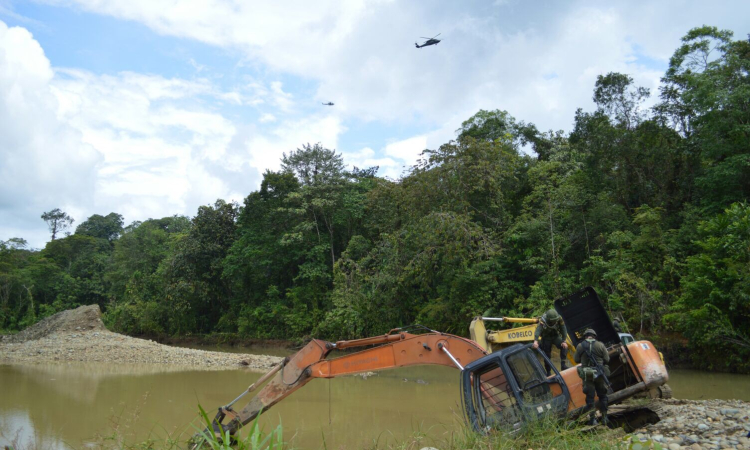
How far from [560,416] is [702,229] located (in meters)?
11.2

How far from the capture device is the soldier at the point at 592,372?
6055mm

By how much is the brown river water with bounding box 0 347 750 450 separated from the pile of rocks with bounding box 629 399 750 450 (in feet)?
7.97

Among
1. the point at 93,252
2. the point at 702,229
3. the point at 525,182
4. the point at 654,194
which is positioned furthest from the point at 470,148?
the point at 93,252

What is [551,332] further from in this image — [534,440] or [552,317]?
[534,440]

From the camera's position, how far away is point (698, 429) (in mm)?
6242

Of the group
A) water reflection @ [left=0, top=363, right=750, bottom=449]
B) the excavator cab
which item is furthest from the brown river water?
the excavator cab

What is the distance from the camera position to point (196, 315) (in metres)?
33.4

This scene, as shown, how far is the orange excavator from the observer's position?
5.88m

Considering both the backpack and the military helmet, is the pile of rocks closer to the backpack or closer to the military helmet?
the backpack

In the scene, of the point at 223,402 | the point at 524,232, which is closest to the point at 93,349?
the point at 223,402

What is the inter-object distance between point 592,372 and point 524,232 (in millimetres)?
13124

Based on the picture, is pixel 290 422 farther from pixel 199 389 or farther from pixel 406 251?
pixel 406 251

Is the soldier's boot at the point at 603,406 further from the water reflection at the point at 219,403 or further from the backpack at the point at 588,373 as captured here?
the water reflection at the point at 219,403

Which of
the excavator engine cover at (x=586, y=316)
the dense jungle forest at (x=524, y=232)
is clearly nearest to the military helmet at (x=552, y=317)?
the excavator engine cover at (x=586, y=316)
